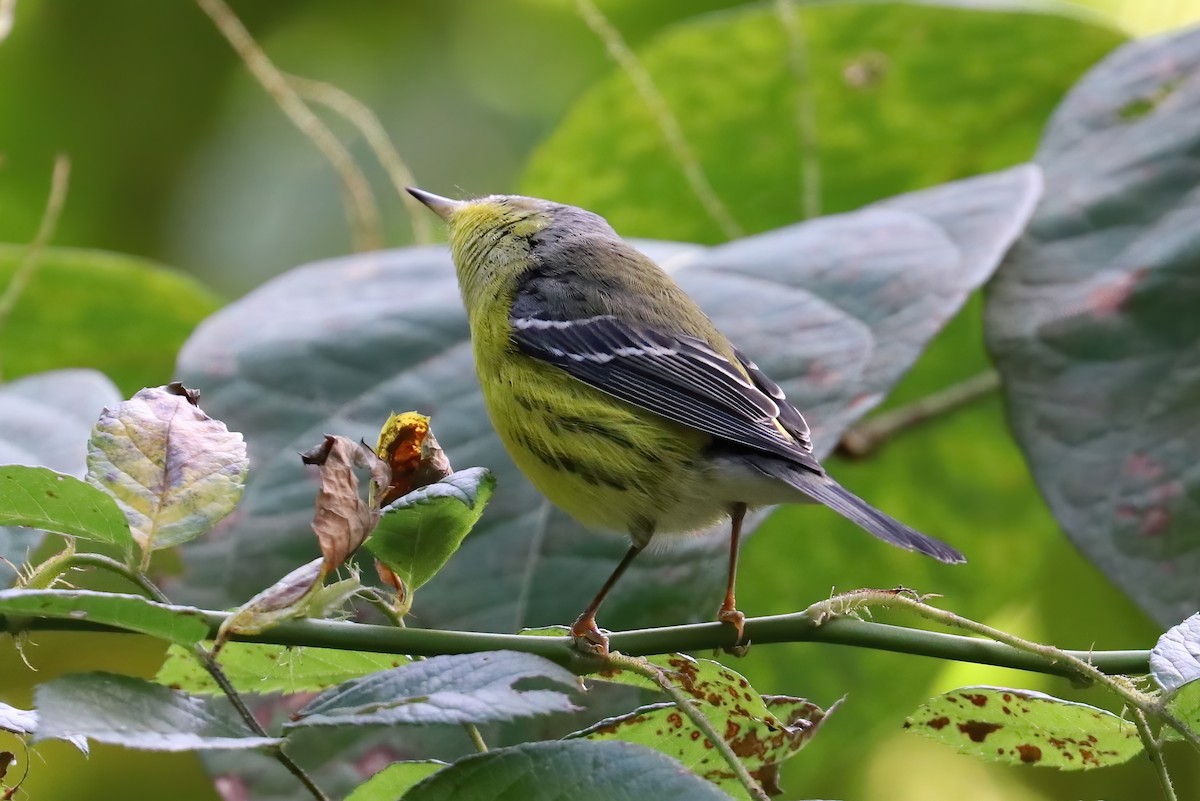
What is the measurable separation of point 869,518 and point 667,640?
69 centimetres

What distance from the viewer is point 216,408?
2.12m

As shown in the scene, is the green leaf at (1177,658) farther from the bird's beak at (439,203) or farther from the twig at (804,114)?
the twig at (804,114)

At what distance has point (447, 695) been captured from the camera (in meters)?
0.97

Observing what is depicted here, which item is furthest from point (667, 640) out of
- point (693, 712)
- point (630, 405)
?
point (630, 405)

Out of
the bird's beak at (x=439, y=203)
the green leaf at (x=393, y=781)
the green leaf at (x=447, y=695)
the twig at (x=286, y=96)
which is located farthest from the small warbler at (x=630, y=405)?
the green leaf at (x=447, y=695)

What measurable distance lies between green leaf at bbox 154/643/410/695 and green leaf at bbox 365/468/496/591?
93 millimetres

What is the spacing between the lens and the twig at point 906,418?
2.98m

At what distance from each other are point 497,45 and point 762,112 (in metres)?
1.20

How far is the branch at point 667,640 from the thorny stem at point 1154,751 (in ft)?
0.19

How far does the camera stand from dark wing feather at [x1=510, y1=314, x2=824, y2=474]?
2.12m

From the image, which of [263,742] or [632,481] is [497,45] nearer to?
[632,481]

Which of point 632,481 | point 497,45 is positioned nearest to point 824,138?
point 497,45

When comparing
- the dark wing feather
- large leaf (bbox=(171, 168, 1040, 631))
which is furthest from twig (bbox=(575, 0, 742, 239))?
the dark wing feather

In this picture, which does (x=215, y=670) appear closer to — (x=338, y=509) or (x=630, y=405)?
(x=338, y=509)
